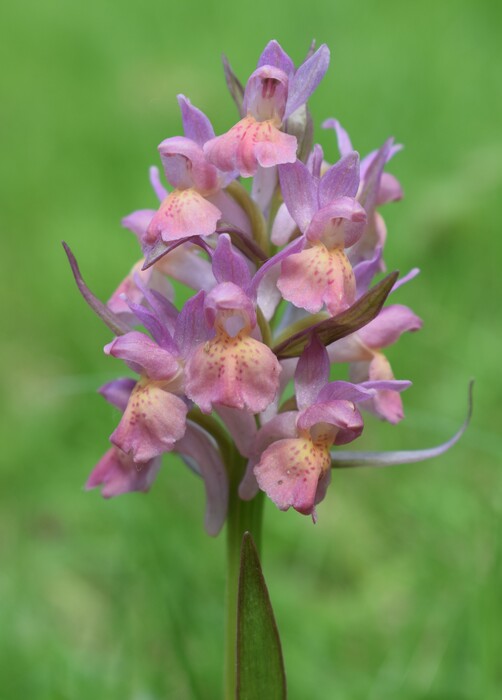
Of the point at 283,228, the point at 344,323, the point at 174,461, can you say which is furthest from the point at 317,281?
the point at 174,461

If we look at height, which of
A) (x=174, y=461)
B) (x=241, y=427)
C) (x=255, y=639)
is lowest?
(x=174, y=461)

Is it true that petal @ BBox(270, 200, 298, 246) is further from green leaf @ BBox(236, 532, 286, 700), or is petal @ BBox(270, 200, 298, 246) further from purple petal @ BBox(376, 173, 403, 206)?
green leaf @ BBox(236, 532, 286, 700)

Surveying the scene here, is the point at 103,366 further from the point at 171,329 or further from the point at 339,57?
the point at 339,57

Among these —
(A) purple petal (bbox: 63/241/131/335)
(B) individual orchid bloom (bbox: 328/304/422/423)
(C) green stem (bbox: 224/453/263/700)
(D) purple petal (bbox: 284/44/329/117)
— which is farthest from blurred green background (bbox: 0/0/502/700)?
(D) purple petal (bbox: 284/44/329/117)

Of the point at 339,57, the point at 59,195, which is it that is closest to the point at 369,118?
the point at 339,57

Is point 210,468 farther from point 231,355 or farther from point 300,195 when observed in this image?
point 300,195

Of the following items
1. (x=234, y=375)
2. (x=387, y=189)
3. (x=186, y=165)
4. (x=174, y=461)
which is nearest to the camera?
(x=234, y=375)
